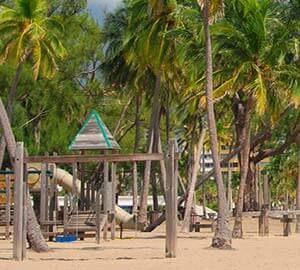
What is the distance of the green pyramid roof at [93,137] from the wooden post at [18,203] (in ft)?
38.4

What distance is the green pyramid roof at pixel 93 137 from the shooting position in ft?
99.7

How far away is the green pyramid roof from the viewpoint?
30391 millimetres

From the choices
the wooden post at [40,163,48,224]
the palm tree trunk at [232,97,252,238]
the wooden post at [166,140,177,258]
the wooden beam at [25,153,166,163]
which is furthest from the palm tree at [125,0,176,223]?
the wooden post at [166,140,177,258]

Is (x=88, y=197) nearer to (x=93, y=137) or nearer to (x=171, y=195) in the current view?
(x=93, y=137)

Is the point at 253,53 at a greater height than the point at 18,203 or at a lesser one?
greater

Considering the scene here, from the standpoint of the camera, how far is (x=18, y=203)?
18453 mm

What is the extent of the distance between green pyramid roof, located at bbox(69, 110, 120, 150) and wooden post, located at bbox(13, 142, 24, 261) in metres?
11.7

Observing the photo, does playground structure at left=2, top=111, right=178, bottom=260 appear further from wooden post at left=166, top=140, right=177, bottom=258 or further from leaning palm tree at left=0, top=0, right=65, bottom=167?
leaning palm tree at left=0, top=0, right=65, bottom=167

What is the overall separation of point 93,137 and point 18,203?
40.9 ft

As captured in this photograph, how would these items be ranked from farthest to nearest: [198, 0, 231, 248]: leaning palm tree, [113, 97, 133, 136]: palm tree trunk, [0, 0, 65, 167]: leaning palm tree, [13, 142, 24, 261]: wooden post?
[113, 97, 133, 136]: palm tree trunk, [0, 0, 65, 167]: leaning palm tree, [198, 0, 231, 248]: leaning palm tree, [13, 142, 24, 261]: wooden post

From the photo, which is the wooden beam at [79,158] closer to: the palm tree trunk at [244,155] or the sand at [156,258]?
the sand at [156,258]

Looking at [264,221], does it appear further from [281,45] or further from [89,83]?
[89,83]

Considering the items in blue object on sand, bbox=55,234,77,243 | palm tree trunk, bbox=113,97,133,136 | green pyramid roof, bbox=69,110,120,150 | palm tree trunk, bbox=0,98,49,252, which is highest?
palm tree trunk, bbox=113,97,133,136

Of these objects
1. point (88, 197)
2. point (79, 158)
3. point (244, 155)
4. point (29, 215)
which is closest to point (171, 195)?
point (79, 158)
